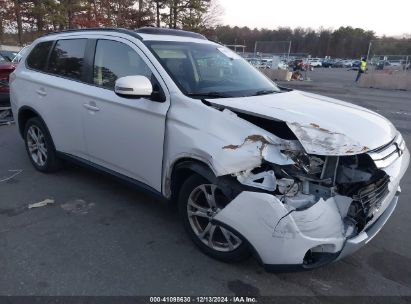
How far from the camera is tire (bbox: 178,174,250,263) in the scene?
304 cm

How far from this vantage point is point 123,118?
12.1 ft

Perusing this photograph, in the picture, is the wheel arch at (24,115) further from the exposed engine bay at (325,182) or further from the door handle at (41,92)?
the exposed engine bay at (325,182)

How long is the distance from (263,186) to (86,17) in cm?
3463

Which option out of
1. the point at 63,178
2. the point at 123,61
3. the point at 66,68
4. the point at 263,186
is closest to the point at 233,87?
the point at 123,61

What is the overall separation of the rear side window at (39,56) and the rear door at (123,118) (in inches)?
48.0

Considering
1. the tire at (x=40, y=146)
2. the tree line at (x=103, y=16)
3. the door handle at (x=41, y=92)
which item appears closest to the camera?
the door handle at (x=41, y=92)

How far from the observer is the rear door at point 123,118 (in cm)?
345

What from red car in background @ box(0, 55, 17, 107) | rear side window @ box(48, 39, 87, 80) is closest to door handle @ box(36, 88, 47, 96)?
rear side window @ box(48, 39, 87, 80)

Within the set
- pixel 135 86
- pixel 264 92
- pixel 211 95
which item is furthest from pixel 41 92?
pixel 264 92

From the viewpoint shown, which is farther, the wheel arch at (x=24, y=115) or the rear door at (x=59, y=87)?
the wheel arch at (x=24, y=115)

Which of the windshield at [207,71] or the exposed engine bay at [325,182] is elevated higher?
the windshield at [207,71]

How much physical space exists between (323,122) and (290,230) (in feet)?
2.87

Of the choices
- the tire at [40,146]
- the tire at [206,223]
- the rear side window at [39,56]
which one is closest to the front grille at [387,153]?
the tire at [206,223]

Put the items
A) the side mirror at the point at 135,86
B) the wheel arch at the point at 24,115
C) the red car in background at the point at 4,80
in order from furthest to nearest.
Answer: the red car in background at the point at 4,80 < the wheel arch at the point at 24,115 < the side mirror at the point at 135,86
